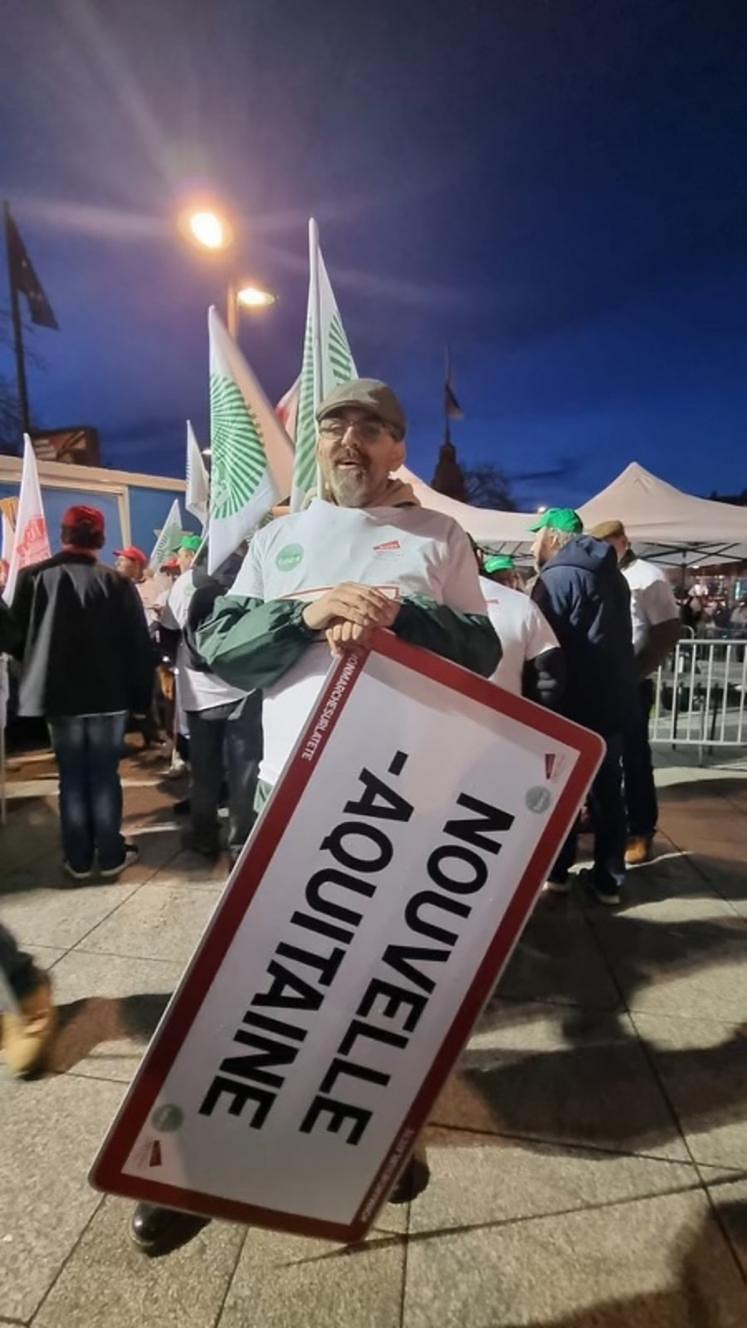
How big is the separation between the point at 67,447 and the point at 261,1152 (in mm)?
18889

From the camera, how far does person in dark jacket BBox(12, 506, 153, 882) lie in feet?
11.7

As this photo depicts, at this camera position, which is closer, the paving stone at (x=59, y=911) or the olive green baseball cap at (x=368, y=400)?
the olive green baseball cap at (x=368, y=400)

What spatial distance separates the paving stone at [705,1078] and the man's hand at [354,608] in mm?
1801

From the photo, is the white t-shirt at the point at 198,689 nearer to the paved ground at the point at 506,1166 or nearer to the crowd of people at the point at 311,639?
the crowd of people at the point at 311,639

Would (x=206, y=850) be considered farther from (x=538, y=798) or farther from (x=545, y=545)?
(x=538, y=798)

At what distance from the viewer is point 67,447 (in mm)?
17359

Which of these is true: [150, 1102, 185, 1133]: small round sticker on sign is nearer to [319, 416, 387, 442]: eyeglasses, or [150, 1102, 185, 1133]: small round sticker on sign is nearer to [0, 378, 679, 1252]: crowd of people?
[0, 378, 679, 1252]: crowd of people

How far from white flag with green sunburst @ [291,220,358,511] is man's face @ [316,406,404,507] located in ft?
5.55

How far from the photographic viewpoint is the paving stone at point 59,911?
3086mm

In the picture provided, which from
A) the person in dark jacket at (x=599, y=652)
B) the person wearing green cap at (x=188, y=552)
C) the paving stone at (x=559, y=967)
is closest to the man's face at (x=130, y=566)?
the person wearing green cap at (x=188, y=552)

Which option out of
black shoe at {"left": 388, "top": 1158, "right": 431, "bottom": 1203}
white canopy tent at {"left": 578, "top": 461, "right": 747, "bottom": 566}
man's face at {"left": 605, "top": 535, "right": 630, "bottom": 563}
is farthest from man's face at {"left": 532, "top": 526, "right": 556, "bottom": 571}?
white canopy tent at {"left": 578, "top": 461, "right": 747, "bottom": 566}

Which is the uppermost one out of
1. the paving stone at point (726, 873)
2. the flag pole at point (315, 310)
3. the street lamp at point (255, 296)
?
the street lamp at point (255, 296)

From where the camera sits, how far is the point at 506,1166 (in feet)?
6.09

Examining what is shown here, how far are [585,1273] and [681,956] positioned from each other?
1697mm
